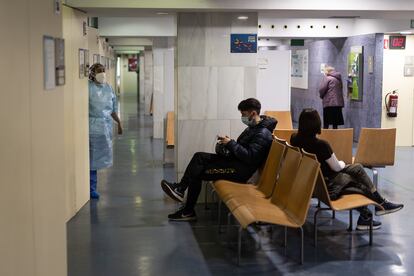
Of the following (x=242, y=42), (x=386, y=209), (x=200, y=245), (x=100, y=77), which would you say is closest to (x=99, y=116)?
(x=100, y=77)

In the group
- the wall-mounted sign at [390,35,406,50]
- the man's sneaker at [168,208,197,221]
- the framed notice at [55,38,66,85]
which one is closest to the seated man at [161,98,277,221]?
the man's sneaker at [168,208,197,221]

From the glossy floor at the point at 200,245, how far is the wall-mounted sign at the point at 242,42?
181cm

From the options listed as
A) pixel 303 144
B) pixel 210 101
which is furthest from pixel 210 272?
pixel 210 101

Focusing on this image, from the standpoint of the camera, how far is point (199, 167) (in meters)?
6.12

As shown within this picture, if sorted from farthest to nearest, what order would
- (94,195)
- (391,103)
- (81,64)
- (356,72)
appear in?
(356,72) → (391,103) → (94,195) → (81,64)

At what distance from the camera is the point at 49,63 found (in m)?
3.45

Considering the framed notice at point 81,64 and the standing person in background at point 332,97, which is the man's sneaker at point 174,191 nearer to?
the framed notice at point 81,64

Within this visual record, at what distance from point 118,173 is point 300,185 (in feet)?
15.2

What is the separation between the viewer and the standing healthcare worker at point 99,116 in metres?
6.97

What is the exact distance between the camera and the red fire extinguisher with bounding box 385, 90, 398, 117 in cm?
1175

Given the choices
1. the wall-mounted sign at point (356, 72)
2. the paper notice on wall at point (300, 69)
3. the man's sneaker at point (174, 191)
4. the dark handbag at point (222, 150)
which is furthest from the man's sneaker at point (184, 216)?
the paper notice on wall at point (300, 69)

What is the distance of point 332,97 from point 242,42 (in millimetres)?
5415

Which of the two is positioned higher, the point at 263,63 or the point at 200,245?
the point at 263,63

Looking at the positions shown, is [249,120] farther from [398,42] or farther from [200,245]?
[398,42]
